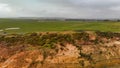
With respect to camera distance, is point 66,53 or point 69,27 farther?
point 69,27

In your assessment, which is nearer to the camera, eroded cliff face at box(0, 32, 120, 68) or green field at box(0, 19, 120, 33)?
eroded cliff face at box(0, 32, 120, 68)

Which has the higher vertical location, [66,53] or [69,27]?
[69,27]

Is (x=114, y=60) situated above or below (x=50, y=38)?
below

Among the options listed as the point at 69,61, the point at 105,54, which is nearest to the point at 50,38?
the point at 69,61

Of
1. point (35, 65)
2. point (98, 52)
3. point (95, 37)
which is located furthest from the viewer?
point (95, 37)

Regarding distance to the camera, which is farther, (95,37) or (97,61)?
(95,37)

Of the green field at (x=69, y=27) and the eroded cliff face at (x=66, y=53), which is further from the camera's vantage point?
the green field at (x=69, y=27)

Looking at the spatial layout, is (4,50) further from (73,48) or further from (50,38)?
(73,48)

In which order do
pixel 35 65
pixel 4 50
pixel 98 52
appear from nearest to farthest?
1. pixel 35 65
2. pixel 4 50
3. pixel 98 52
